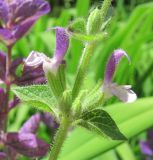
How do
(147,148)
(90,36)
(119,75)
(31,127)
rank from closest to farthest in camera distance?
(90,36) → (31,127) → (147,148) → (119,75)

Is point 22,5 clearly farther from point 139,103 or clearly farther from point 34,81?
point 139,103

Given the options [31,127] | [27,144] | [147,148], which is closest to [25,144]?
[27,144]

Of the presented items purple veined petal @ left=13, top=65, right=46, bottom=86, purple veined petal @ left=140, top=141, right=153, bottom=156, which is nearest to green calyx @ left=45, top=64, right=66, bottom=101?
purple veined petal @ left=13, top=65, right=46, bottom=86

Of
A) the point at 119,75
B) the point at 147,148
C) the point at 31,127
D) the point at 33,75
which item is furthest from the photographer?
the point at 119,75

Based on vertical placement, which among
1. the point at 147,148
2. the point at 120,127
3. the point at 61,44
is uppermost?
the point at 61,44

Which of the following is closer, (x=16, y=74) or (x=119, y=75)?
(x=16, y=74)

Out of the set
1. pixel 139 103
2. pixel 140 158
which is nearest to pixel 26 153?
pixel 139 103

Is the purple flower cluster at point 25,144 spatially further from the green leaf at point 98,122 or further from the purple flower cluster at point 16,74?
the green leaf at point 98,122

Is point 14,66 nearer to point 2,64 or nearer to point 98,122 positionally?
point 2,64
